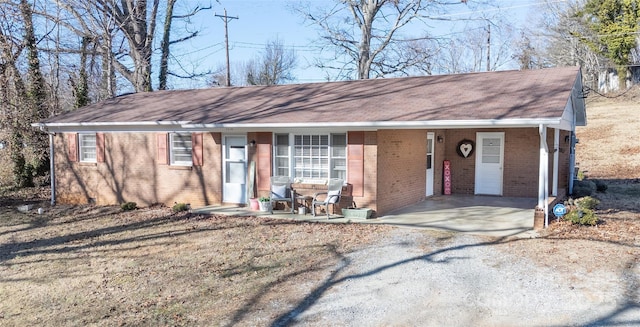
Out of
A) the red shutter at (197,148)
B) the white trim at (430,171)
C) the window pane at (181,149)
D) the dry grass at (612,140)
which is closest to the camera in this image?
the red shutter at (197,148)

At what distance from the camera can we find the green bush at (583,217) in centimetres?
870

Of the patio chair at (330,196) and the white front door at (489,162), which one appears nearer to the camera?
the patio chair at (330,196)

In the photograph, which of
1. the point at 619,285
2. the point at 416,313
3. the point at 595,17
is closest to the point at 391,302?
the point at 416,313

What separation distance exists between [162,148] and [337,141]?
5.03 meters

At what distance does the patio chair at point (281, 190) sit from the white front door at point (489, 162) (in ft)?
19.7

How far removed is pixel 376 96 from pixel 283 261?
6.23 m

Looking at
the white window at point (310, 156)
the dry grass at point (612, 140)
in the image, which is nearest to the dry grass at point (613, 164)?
the dry grass at point (612, 140)

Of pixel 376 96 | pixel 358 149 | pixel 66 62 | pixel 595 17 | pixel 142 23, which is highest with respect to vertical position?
pixel 595 17

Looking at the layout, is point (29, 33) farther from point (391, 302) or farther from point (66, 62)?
point (391, 302)

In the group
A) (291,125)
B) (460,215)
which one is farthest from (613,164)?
(291,125)

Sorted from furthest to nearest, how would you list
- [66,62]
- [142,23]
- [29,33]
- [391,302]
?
[142,23]
[66,62]
[29,33]
[391,302]

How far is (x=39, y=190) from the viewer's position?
1705 centimetres

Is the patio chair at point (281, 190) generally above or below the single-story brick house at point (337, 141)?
below

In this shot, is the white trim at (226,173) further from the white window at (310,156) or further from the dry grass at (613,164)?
the dry grass at (613,164)
